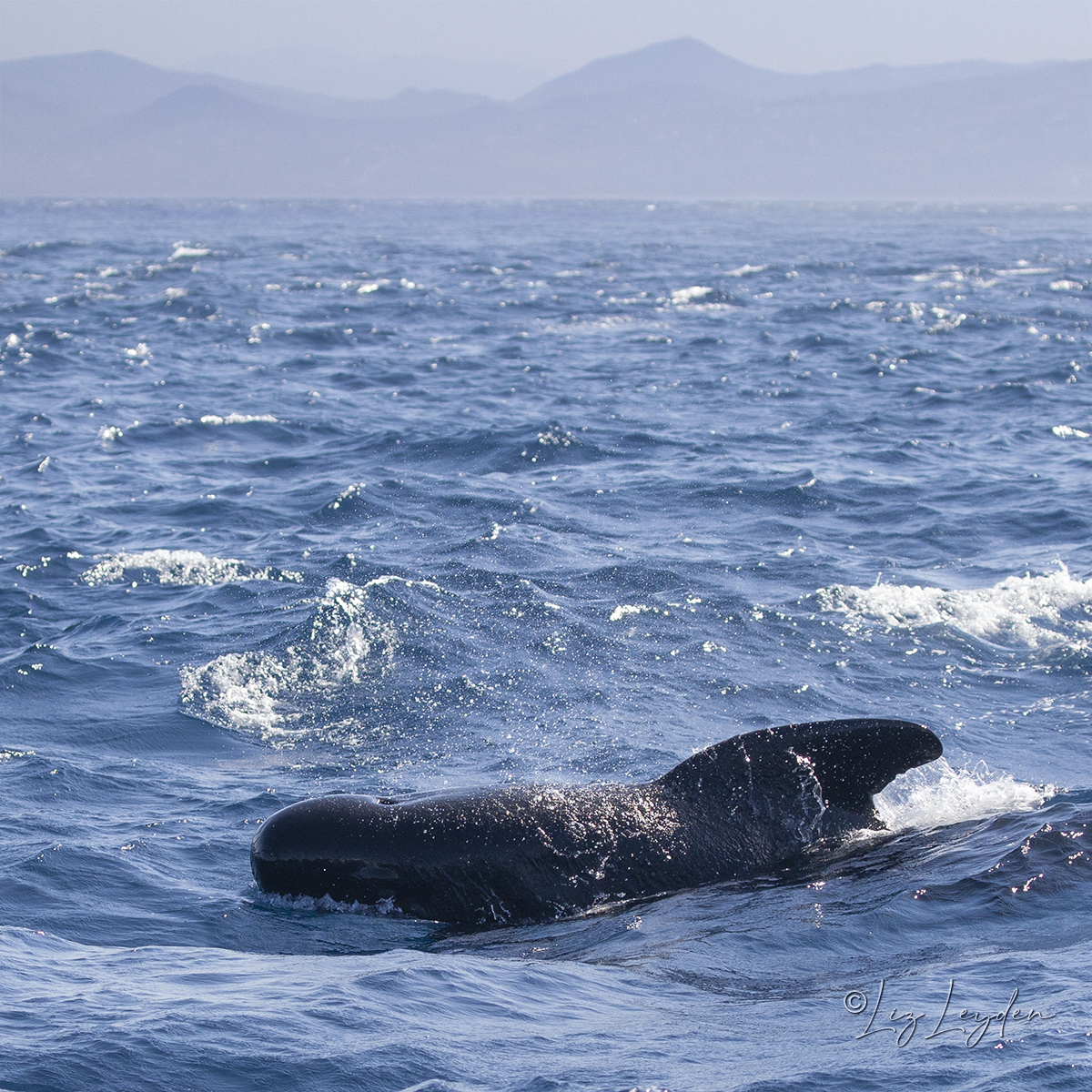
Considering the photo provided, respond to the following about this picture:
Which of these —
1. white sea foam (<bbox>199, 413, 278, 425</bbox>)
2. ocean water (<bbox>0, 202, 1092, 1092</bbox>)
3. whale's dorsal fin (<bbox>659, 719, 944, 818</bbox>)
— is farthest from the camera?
white sea foam (<bbox>199, 413, 278, 425</bbox>)

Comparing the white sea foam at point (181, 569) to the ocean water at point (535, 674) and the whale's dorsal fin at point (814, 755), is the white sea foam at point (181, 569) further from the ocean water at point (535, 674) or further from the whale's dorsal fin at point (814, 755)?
the whale's dorsal fin at point (814, 755)

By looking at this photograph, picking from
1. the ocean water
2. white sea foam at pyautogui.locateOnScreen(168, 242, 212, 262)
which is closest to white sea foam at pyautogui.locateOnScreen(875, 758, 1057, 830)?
the ocean water

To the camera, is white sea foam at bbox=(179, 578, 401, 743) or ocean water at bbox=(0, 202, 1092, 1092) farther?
white sea foam at bbox=(179, 578, 401, 743)

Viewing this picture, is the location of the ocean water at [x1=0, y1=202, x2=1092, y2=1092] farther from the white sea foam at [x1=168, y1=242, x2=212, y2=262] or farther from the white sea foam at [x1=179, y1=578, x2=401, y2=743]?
the white sea foam at [x1=168, y1=242, x2=212, y2=262]

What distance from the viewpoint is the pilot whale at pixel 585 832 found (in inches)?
361

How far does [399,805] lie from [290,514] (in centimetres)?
1136

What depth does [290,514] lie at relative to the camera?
2038 centimetres

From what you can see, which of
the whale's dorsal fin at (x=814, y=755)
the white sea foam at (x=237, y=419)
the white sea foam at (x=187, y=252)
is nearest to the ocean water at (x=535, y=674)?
the white sea foam at (x=237, y=419)

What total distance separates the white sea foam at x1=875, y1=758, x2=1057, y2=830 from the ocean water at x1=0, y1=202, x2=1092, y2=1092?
2.6 inches

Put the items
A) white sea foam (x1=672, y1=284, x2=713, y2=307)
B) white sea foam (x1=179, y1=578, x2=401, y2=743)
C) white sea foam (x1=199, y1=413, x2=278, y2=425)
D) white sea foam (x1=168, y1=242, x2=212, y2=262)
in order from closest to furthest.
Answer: white sea foam (x1=179, y1=578, x2=401, y2=743) < white sea foam (x1=199, y1=413, x2=278, y2=425) < white sea foam (x1=672, y1=284, x2=713, y2=307) < white sea foam (x1=168, y1=242, x2=212, y2=262)

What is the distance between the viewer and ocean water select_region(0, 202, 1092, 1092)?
23.8ft

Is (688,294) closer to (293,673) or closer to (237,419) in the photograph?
(237,419)

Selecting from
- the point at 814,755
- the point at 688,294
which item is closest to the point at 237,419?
the point at 814,755

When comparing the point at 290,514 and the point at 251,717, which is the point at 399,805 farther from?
the point at 290,514
